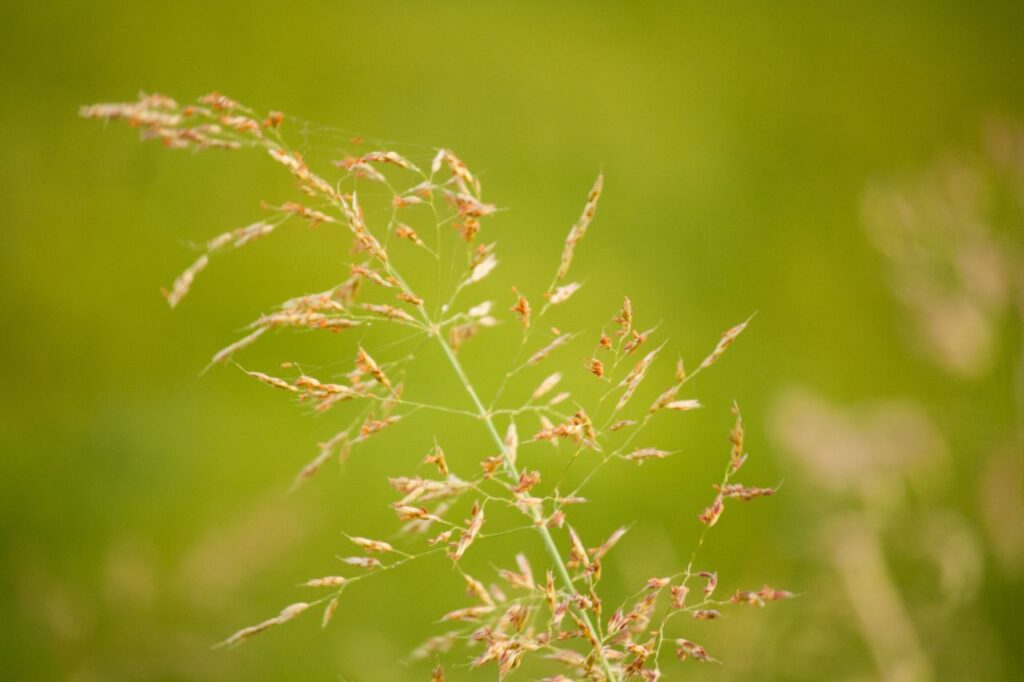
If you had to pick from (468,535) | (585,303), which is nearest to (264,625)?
(468,535)

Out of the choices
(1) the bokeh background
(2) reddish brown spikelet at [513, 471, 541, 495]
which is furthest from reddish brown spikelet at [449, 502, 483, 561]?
(1) the bokeh background

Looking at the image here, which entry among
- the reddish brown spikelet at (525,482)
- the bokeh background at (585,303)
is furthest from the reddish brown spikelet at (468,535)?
the bokeh background at (585,303)

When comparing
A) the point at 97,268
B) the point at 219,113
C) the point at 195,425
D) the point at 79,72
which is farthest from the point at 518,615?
the point at 79,72

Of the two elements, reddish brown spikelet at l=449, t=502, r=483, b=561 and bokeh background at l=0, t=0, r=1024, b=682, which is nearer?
reddish brown spikelet at l=449, t=502, r=483, b=561

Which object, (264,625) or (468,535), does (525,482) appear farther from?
(264,625)

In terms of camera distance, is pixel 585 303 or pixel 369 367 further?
pixel 585 303

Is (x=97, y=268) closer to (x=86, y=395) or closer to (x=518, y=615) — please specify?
(x=86, y=395)

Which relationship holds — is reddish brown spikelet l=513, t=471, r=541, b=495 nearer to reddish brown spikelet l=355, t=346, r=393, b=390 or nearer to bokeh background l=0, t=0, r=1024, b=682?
reddish brown spikelet l=355, t=346, r=393, b=390

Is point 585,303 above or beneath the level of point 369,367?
beneath

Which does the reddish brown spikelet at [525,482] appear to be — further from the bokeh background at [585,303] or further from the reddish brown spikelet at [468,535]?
the bokeh background at [585,303]
